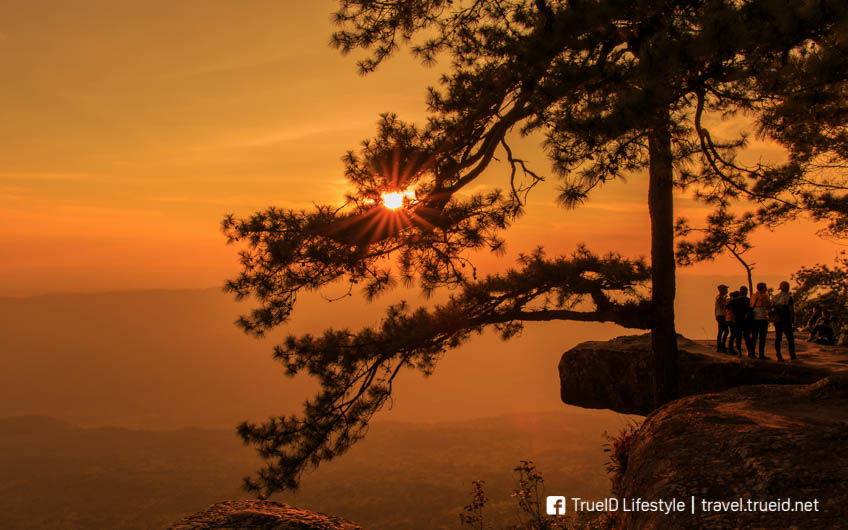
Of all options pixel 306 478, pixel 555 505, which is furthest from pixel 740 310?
pixel 306 478

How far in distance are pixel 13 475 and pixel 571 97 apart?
139 m

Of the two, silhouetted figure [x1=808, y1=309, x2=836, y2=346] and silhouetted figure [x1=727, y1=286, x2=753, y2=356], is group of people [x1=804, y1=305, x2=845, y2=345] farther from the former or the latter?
silhouetted figure [x1=727, y1=286, x2=753, y2=356]

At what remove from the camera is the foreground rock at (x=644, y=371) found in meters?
9.50

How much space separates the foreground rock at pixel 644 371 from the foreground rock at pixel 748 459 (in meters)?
2.66

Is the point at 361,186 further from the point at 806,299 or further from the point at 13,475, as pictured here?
the point at 13,475

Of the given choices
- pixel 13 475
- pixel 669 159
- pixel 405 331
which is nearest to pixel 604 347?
pixel 669 159

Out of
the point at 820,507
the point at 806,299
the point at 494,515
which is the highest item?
the point at 806,299

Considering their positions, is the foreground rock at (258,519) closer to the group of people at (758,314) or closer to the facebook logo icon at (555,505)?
the facebook logo icon at (555,505)

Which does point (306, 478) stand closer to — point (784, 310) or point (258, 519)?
point (784, 310)

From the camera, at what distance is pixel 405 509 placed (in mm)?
79688

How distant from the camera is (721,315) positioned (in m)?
10.9

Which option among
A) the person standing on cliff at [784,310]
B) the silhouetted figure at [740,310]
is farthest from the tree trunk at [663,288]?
the person standing on cliff at [784,310]

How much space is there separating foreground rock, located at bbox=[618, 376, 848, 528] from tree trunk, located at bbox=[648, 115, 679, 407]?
1.33 meters

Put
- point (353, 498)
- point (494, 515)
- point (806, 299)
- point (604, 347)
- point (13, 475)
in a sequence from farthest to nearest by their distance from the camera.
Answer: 1. point (13, 475)
2. point (353, 498)
3. point (494, 515)
4. point (806, 299)
5. point (604, 347)
